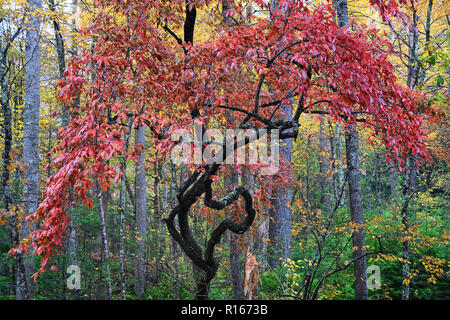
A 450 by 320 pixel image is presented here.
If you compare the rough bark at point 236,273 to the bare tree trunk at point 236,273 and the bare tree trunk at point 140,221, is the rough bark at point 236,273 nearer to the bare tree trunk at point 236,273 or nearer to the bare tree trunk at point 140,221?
the bare tree trunk at point 236,273

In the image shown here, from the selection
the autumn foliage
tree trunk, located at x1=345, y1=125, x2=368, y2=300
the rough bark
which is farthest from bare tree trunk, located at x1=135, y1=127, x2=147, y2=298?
tree trunk, located at x1=345, y1=125, x2=368, y2=300

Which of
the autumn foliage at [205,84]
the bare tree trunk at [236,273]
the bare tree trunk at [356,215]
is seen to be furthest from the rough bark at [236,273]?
the autumn foliage at [205,84]

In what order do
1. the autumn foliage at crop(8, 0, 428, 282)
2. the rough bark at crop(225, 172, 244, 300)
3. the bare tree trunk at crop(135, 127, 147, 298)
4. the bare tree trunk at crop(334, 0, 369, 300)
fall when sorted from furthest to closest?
the bare tree trunk at crop(135, 127, 147, 298)
the rough bark at crop(225, 172, 244, 300)
the bare tree trunk at crop(334, 0, 369, 300)
the autumn foliage at crop(8, 0, 428, 282)

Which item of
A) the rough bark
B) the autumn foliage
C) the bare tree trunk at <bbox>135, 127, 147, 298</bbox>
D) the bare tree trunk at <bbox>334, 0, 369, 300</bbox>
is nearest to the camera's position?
the autumn foliage

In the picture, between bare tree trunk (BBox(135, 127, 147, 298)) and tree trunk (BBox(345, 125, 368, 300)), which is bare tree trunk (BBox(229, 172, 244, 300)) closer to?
tree trunk (BBox(345, 125, 368, 300))

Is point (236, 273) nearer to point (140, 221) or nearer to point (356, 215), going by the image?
point (356, 215)

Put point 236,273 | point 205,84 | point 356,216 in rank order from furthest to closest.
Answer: point 236,273
point 356,216
point 205,84

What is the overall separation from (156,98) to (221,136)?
117cm

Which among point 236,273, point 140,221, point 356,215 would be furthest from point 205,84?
point 140,221

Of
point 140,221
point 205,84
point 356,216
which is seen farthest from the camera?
point 140,221

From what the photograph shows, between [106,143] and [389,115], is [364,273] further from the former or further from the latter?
[106,143]

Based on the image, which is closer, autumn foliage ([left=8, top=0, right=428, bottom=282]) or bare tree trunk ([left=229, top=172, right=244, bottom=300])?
autumn foliage ([left=8, top=0, right=428, bottom=282])
